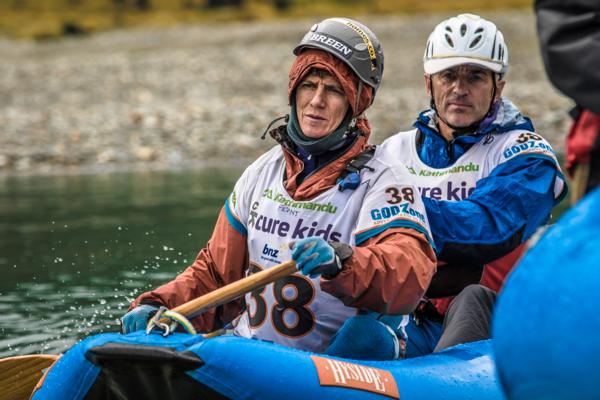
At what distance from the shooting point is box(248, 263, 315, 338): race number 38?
4094 mm

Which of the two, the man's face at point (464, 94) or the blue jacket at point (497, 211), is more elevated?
the man's face at point (464, 94)

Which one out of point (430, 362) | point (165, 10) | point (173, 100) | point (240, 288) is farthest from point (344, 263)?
point (165, 10)

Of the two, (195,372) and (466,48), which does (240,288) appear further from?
(466,48)

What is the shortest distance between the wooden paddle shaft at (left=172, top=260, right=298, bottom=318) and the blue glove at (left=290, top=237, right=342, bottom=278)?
0.08 m

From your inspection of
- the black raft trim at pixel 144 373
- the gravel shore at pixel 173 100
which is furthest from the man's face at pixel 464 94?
the gravel shore at pixel 173 100

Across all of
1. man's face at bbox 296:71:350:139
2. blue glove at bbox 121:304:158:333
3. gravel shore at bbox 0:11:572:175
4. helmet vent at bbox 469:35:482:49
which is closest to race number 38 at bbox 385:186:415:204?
man's face at bbox 296:71:350:139

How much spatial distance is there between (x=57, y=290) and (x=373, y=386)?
5.47m

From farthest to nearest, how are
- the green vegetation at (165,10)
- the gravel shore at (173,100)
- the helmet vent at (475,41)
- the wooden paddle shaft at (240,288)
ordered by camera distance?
the green vegetation at (165,10) → the gravel shore at (173,100) → the helmet vent at (475,41) → the wooden paddle shaft at (240,288)

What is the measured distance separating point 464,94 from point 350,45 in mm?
1357

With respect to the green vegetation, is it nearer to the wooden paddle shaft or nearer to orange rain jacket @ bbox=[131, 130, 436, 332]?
orange rain jacket @ bbox=[131, 130, 436, 332]

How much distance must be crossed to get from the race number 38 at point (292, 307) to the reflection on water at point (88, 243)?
116 inches

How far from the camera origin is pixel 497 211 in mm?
5008

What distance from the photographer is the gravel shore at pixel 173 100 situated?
19000mm

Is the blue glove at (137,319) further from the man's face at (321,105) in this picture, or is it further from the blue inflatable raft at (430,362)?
the man's face at (321,105)
